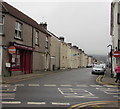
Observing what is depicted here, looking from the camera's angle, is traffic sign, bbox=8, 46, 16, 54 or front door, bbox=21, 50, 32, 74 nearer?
traffic sign, bbox=8, 46, 16, 54

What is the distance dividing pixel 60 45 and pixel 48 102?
39.5 metres

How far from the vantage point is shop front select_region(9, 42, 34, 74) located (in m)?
21.8

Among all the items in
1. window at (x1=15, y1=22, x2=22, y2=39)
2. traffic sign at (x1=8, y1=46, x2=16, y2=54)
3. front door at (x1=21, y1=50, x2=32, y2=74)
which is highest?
window at (x1=15, y1=22, x2=22, y2=39)

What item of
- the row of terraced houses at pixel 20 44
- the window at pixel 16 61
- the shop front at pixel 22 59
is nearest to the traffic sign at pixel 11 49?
the row of terraced houses at pixel 20 44

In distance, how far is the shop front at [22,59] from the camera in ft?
71.4

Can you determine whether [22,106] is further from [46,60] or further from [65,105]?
[46,60]

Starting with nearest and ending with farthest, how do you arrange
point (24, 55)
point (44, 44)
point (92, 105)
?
point (92, 105)
point (24, 55)
point (44, 44)

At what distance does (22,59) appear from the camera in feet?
79.8

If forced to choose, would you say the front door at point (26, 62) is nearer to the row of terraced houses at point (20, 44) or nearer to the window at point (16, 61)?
the row of terraced houses at point (20, 44)

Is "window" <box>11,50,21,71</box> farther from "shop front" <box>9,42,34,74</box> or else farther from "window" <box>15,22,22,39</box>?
"window" <box>15,22,22,39</box>

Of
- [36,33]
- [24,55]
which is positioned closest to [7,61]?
[24,55]

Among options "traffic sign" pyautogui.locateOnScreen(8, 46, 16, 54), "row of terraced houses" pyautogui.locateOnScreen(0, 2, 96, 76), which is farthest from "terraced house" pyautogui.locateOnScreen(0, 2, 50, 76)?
Answer: "traffic sign" pyautogui.locateOnScreen(8, 46, 16, 54)

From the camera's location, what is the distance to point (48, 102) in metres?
8.43

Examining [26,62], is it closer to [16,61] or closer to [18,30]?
[16,61]
